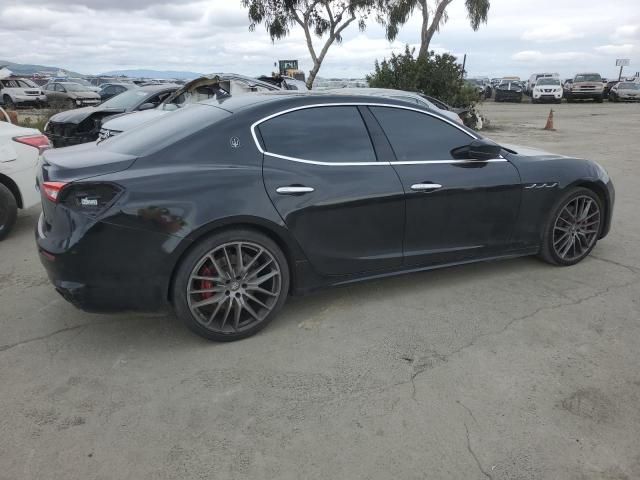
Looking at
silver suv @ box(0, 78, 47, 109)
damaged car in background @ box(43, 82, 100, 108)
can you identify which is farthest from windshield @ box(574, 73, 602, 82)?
silver suv @ box(0, 78, 47, 109)

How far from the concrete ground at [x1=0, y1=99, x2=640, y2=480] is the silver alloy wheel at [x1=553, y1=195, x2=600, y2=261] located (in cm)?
36

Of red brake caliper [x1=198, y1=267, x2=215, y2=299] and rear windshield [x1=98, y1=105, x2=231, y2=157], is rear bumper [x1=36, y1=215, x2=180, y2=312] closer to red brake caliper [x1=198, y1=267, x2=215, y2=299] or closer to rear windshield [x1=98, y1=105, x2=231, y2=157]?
red brake caliper [x1=198, y1=267, x2=215, y2=299]

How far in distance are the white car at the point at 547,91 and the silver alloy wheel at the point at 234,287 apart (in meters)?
35.3

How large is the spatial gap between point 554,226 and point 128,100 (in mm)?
8129

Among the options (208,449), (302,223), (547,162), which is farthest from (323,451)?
(547,162)

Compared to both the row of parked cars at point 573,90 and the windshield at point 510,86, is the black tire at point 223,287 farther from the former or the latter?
the windshield at point 510,86

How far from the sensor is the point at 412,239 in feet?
12.4

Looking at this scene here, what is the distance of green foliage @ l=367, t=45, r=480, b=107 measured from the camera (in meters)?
16.0

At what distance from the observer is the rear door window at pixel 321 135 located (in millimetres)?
3414

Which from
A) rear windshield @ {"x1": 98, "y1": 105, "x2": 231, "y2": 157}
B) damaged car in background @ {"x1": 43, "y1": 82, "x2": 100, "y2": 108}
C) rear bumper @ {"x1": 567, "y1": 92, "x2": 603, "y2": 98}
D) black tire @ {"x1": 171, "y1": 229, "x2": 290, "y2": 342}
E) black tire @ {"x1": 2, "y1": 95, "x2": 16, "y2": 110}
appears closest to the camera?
black tire @ {"x1": 171, "y1": 229, "x2": 290, "y2": 342}

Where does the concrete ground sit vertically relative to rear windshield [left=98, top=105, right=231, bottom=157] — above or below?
below

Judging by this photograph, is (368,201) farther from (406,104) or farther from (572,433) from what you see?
(572,433)

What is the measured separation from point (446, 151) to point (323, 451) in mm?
2452

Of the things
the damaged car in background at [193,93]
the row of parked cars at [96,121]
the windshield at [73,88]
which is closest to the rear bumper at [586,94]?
the row of parked cars at [96,121]
